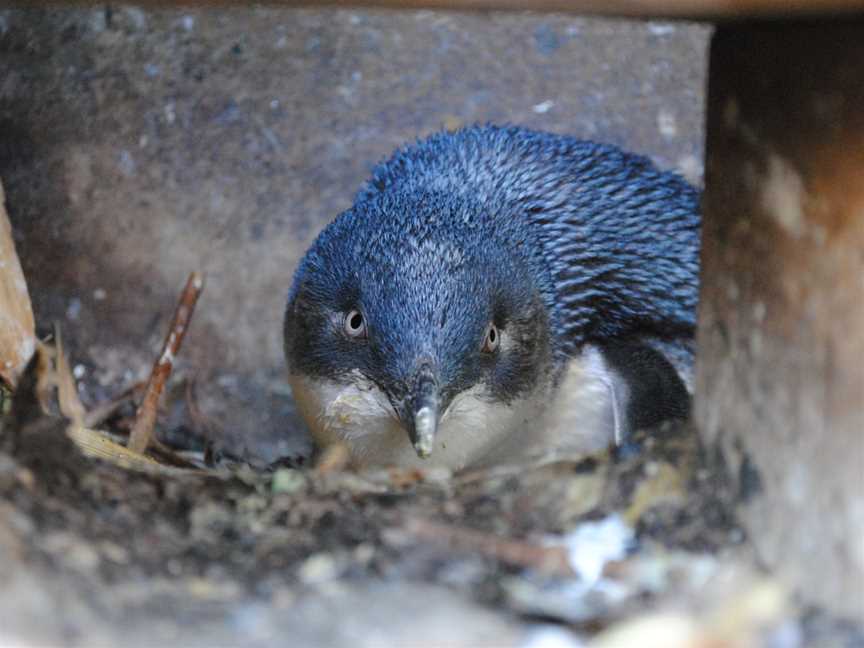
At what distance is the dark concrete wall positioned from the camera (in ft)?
14.5

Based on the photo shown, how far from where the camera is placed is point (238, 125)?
4641mm

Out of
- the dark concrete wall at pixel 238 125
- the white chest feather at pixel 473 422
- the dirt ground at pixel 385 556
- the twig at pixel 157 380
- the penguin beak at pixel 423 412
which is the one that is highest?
the dark concrete wall at pixel 238 125

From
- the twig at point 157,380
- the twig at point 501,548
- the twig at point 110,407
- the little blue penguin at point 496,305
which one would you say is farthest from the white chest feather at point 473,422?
the twig at point 501,548

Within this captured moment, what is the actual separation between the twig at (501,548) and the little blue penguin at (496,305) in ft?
2.03

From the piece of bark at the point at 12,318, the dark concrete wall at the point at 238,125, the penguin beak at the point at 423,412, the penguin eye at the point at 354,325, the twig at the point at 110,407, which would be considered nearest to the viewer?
the penguin beak at the point at 423,412

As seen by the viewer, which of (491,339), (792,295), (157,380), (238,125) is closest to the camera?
(792,295)

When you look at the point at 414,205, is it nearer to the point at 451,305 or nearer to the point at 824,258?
the point at 451,305

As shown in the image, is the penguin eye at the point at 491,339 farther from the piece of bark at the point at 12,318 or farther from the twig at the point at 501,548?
the piece of bark at the point at 12,318

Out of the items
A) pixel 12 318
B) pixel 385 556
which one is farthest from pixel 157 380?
pixel 385 556

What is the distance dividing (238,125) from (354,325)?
1827mm

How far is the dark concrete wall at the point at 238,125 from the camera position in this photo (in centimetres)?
443

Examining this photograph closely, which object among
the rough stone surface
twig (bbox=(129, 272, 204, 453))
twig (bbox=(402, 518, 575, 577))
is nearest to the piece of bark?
twig (bbox=(129, 272, 204, 453))

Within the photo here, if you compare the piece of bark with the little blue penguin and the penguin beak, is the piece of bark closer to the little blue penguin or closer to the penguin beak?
the little blue penguin

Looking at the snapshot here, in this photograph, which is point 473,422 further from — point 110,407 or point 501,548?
point 110,407
